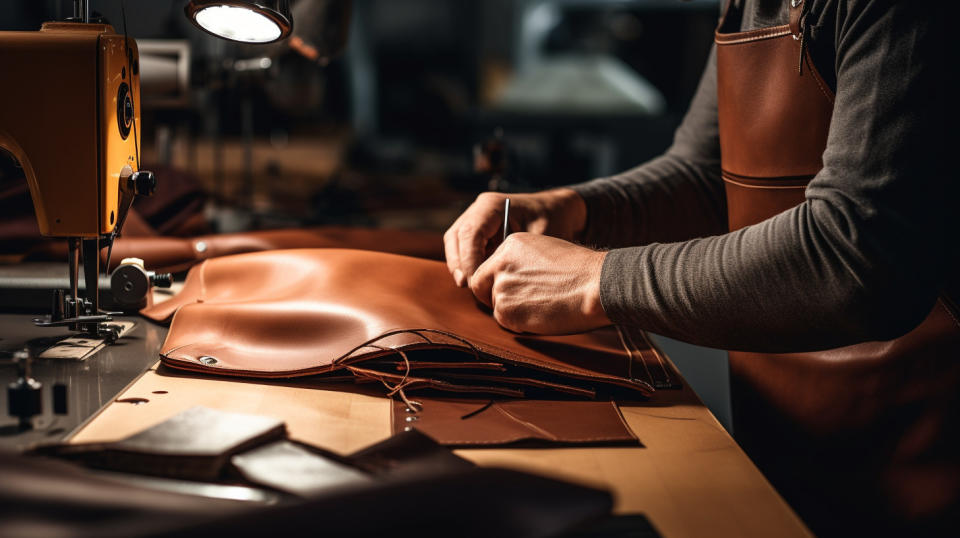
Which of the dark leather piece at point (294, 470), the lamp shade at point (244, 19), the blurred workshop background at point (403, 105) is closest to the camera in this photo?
the dark leather piece at point (294, 470)

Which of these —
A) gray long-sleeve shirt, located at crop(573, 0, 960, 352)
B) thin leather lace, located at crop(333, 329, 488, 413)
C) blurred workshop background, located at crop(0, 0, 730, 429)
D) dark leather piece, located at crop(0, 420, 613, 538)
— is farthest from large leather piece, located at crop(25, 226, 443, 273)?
dark leather piece, located at crop(0, 420, 613, 538)

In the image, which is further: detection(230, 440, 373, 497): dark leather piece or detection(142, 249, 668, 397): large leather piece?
detection(142, 249, 668, 397): large leather piece

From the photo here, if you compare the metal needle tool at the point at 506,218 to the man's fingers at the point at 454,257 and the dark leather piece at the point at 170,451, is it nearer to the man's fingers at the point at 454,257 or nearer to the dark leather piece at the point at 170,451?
the man's fingers at the point at 454,257

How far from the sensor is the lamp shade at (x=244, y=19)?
1.03 metres

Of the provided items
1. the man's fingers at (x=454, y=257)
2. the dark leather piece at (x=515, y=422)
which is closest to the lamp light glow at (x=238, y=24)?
the man's fingers at (x=454, y=257)

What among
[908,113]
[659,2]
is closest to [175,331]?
[908,113]

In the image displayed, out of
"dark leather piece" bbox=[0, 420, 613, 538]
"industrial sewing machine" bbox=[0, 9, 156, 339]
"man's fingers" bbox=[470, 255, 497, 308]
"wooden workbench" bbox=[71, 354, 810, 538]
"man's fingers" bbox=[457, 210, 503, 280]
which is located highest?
"industrial sewing machine" bbox=[0, 9, 156, 339]

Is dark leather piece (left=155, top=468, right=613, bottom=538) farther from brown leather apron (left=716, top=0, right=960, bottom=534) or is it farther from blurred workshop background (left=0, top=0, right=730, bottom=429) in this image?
blurred workshop background (left=0, top=0, right=730, bottom=429)

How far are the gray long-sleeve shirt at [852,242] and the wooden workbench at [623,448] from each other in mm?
116

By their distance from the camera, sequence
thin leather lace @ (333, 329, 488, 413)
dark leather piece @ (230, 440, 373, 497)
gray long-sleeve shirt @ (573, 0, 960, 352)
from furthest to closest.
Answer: thin leather lace @ (333, 329, 488, 413) → gray long-sleeve shirt @ (573, 0, 960, 352) → dark leather piece @ (230, 440, 373, 497)

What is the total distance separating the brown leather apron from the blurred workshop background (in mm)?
381

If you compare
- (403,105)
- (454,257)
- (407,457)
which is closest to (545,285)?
(454,257)

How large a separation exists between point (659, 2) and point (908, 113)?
6.16m

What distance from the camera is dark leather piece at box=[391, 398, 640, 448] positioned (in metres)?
0.80
